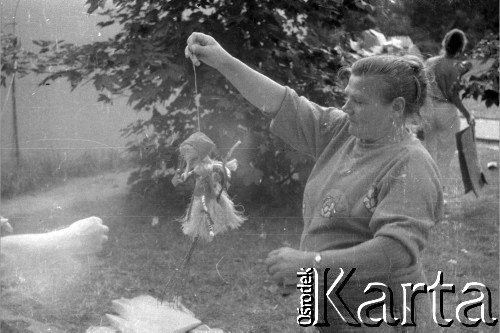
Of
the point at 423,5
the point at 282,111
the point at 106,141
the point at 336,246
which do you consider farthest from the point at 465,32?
the point at 106,141

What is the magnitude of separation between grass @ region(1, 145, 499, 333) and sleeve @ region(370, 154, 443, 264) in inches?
3.3

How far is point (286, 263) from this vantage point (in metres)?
1.57

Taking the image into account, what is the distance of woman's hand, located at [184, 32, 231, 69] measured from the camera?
1.53 metres

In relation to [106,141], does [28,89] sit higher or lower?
higher

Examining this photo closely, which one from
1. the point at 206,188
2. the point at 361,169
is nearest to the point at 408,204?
the point at 361,169

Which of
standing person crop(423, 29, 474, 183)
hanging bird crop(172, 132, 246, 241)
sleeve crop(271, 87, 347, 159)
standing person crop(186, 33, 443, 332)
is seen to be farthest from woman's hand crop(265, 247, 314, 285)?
standing person crop(423, 29, 474, 183)

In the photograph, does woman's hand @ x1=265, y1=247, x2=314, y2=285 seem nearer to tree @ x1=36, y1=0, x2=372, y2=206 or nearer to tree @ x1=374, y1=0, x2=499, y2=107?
tree @ x1=36, y1=0, x2=372, y2=206

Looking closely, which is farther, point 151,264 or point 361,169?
point 151,264

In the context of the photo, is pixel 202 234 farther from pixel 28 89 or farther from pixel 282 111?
pixel 28 89

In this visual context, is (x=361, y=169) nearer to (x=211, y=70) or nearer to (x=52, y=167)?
(x=211, y=70)

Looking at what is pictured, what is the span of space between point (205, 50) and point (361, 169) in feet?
1.46

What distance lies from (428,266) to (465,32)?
605 millimetres

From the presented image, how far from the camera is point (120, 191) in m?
1.61

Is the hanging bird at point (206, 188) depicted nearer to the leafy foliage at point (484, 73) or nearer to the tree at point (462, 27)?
the tree at point (462, 27)
